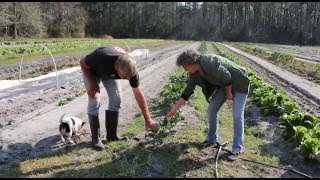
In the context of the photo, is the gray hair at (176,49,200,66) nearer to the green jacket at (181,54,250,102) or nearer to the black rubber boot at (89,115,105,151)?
the green jacket at (181,54,250,102)

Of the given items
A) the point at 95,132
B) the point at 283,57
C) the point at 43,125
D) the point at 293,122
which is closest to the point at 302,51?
the point at 283,57

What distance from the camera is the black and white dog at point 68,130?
6.56 metres

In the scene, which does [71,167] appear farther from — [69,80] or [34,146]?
[69,80]

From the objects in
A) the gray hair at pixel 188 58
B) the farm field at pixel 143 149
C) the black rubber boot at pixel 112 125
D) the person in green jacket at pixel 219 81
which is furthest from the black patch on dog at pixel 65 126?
the gray hair at pixel 188 58

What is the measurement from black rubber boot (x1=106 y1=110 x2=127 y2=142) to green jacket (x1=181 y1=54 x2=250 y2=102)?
132 centimetres

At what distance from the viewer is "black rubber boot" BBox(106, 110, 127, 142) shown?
6.72 m

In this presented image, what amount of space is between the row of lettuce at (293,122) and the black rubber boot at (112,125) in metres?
2.99

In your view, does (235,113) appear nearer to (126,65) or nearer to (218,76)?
(218,76)

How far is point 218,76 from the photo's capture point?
575 cm

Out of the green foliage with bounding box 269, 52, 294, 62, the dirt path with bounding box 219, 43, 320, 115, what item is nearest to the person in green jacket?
the dirt path with bounding box 219, 43, 320, 115

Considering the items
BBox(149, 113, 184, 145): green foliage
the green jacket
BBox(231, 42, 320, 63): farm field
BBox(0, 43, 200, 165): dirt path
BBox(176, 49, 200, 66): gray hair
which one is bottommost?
BBox(231, 42, 320, 63): farm field

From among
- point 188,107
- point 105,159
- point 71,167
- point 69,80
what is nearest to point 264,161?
point 105,159

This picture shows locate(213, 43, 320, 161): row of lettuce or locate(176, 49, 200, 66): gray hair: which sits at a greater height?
locate(176, 49, 200, 66): gray hair

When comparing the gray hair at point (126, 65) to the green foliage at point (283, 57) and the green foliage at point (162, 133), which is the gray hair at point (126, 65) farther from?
the green foliage at point (283, 57)
